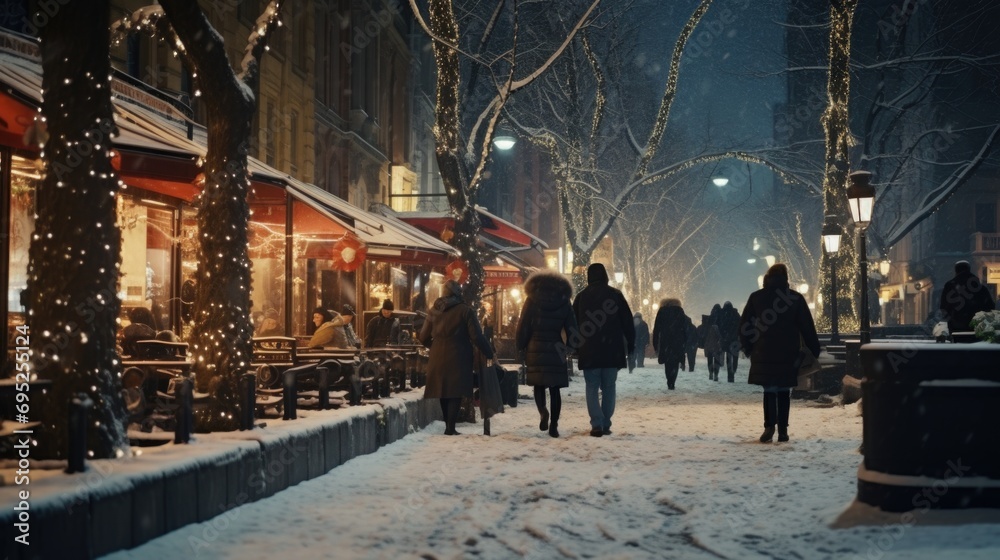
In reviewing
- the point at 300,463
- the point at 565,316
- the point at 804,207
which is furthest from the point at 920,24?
the point at 300,463

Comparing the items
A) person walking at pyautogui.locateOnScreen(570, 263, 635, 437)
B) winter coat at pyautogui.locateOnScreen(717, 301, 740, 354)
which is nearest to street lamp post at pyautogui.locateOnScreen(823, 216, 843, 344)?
winter coat at pyautogui.locateOnScreen(717, 301, 740, 354)

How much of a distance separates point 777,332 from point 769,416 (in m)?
0.89

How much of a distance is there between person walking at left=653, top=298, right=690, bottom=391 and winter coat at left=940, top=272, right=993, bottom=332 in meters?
7.44

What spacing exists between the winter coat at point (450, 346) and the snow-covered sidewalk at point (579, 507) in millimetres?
557

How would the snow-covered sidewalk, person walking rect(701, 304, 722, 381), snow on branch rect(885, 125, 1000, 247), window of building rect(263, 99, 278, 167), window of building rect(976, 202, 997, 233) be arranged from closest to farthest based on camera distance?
the snow-covered sidewalk
window of building rect(263, 99, 278, 167)
person walking rect(701, 304, 722, 381)
snow on branch rect(885, 125, 1000, 247)
window of building rect(976, 202, 997, 233)

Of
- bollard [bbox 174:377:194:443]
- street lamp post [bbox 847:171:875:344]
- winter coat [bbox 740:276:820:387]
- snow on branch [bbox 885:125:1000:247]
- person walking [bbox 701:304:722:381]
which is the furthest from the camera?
snow on branch [bbox 885:125:1000:247]

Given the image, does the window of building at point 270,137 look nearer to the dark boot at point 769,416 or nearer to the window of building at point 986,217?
the dark boot at point 769,416

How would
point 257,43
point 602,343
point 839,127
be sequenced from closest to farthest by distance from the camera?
1. point 257,43
2. point 602,343
3. point 839,127

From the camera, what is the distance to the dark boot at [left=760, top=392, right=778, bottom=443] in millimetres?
12609

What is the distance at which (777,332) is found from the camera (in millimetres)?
12602

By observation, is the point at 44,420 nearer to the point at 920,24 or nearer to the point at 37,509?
the point at 37,509

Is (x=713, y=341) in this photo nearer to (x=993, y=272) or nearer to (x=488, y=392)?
(x=488, y=392)

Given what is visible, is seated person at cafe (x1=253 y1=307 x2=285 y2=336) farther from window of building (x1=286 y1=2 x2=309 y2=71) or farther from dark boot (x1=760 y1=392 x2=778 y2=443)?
dark boot (x1=760 y1=392 x2=778 y2=443)

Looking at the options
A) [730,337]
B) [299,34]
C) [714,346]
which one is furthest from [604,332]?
[299,34]
